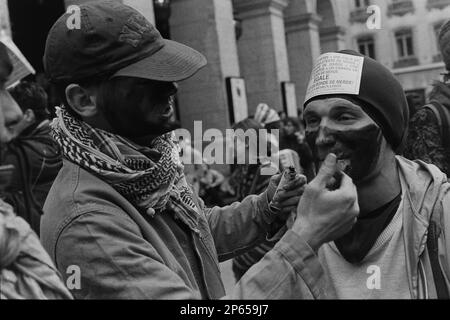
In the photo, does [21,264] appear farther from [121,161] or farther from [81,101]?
[81,101]

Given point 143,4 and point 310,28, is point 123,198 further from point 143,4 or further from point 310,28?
point 310,28

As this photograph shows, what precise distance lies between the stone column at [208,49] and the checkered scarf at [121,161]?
960 centimetres

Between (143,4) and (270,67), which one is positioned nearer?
(143,4)

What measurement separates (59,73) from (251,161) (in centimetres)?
331

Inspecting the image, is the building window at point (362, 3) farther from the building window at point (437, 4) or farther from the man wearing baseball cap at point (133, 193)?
the man wearing baseball cap at point (133, 193)

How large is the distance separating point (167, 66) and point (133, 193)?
0.42 metres

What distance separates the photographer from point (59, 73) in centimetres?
207

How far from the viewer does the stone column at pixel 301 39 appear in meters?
15.2

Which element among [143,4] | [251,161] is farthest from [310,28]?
[251,161]

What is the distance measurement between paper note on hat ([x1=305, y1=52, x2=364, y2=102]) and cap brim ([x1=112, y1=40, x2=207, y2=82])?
39 cm

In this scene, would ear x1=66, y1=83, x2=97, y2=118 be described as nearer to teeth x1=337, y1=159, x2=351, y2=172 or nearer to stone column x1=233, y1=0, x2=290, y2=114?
teeth x1=337, y1=159, x2=351, y2=172

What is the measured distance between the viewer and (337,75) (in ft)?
6.88

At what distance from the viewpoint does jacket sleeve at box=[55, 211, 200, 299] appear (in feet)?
5.76

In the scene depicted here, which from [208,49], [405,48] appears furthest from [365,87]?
[405,48]
